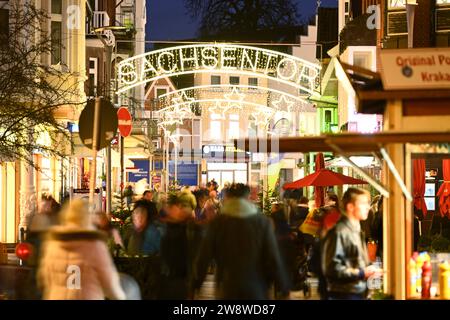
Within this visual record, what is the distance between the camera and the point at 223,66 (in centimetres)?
2891

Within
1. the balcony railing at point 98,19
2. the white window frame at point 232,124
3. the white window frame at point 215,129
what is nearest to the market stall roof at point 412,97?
the balcony railing at point 98,19

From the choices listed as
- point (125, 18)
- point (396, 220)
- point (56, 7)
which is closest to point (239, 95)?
point (56, 7)

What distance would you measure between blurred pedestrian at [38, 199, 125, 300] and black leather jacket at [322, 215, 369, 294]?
2.31 m

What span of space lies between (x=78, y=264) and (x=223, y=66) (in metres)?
20.0

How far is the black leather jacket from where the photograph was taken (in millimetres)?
10484

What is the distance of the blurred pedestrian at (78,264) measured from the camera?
362 inches

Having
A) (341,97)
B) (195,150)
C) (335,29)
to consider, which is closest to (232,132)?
(195,150)

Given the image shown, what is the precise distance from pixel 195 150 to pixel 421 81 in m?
67.0

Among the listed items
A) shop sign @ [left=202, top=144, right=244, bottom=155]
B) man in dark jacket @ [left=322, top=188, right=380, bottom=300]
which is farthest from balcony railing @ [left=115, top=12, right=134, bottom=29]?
man in dark jacket @ [left=322, top=188, right=380, bottom=300]

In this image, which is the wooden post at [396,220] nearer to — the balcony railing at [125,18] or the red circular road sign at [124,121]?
the red circular road sign at [124,121]

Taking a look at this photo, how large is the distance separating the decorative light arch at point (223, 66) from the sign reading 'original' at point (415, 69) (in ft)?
55.8

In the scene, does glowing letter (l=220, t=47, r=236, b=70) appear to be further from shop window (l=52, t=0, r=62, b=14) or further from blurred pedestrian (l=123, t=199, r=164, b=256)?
blurred pedestrian (l=123, t=199, r=164, b=256)
